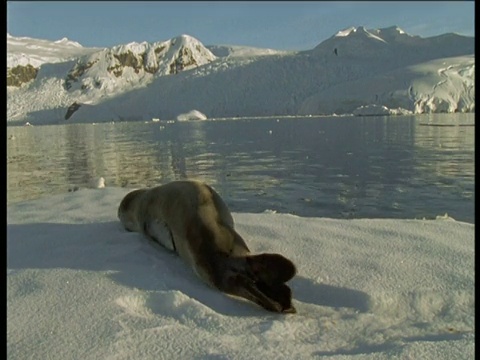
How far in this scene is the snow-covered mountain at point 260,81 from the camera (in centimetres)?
3959

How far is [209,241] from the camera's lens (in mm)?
2303

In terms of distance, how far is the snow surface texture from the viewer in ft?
5.03

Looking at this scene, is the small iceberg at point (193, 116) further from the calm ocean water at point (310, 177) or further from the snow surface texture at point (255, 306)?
the snow surface texture at point (255, 306)

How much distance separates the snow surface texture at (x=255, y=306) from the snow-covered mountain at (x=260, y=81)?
26959mm

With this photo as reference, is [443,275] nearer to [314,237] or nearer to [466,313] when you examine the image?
[466,313]

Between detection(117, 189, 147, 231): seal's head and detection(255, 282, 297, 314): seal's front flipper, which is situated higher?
detection(117, 189, 147, 231): seal's head

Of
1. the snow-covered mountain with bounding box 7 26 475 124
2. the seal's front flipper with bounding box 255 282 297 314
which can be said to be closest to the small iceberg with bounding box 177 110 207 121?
the snow-covered mountain with bounding box 7 26 475 124

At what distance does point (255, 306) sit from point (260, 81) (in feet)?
166

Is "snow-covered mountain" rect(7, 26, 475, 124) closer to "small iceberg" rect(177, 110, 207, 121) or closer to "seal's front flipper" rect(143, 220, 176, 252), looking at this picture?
"small iceberg" rect(177, 110, 207, 121)

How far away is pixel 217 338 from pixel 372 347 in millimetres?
508

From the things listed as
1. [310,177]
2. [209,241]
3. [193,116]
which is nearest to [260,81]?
[193,116]

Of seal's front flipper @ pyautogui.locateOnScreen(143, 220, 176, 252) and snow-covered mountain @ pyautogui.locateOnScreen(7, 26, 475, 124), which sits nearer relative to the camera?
seal's front flipper @ pyautogui.locateOnScreen(143, 220, 176, 252)

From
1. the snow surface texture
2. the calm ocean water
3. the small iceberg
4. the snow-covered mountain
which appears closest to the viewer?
the snow surface texture

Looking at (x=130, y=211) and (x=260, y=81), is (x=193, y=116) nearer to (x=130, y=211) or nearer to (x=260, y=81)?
(x=260, y=81)
